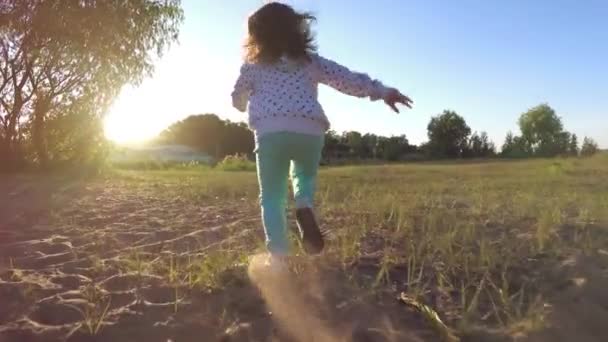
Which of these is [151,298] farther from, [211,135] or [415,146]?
[211,135]

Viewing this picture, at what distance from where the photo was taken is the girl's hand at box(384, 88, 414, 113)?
11.5 feet

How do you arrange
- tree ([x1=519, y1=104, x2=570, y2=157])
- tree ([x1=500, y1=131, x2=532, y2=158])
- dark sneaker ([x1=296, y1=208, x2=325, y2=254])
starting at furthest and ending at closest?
tree ([x1=519, y1=104, x2=570, y2=157]) → tree ([x1=500, y1=131, x2=532, y2=158]) → dark sneaker ([x1=296, y1=208, x2=325, y2=254])

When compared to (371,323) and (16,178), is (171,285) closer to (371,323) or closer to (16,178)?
(371,323)

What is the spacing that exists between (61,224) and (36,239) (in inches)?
26.9

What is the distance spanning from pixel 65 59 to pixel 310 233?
11.2 m

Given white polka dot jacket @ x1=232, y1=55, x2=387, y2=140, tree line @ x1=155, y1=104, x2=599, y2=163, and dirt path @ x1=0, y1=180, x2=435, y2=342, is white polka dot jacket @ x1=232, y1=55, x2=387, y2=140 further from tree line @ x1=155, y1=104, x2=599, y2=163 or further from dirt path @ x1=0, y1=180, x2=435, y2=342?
tree line @ x1=155, y1=104, x2=599, y2=163

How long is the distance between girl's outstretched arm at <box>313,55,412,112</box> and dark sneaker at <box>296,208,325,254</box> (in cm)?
81

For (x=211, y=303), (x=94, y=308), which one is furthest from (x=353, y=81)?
(x=94, y=308)

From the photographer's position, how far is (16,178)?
10844 mm

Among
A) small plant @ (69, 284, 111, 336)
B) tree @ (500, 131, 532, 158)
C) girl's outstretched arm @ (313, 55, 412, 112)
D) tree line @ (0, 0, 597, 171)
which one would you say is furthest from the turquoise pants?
tree @ (500, 131, 532, 158)

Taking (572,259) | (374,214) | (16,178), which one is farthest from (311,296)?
(16,178)

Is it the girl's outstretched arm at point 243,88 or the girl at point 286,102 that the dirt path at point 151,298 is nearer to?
the girl at point 286,102

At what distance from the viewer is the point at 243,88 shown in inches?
141

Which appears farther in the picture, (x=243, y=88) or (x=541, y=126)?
(x=541, y=126)
